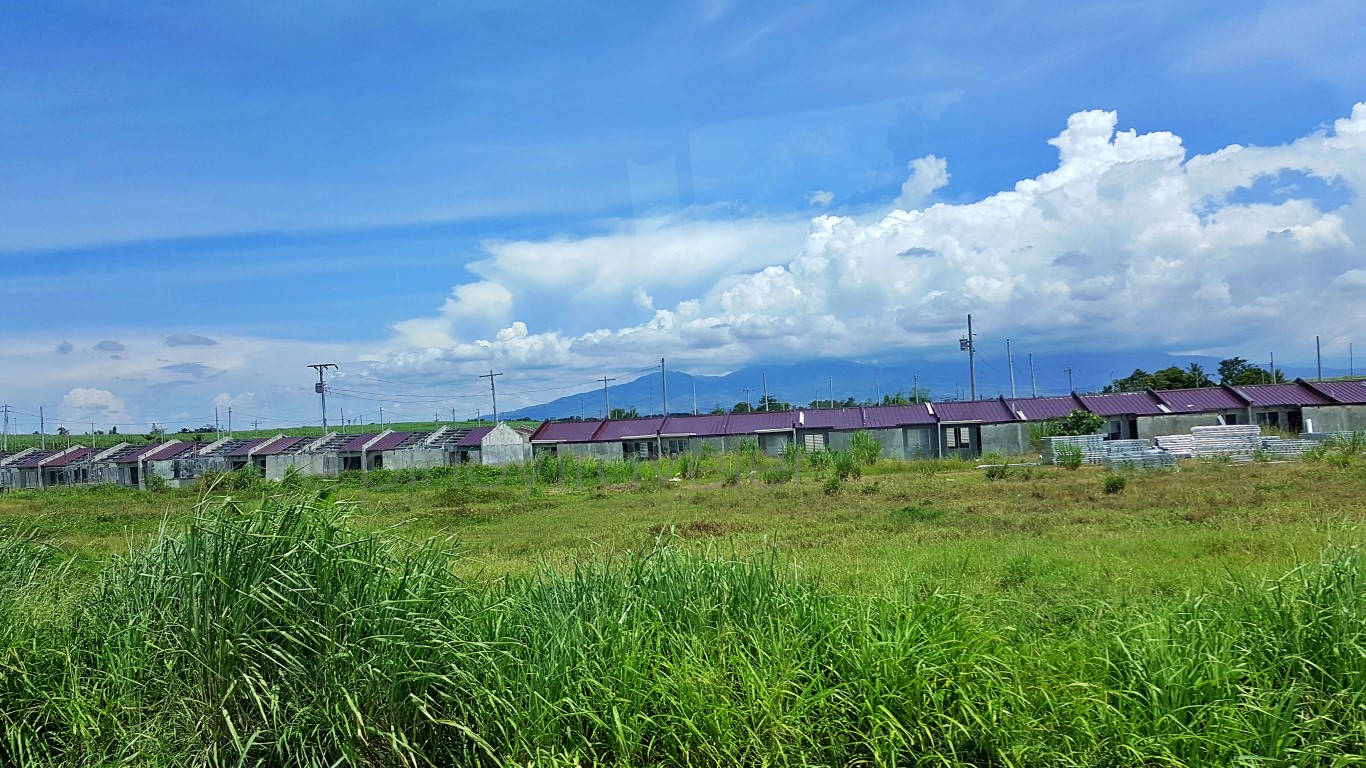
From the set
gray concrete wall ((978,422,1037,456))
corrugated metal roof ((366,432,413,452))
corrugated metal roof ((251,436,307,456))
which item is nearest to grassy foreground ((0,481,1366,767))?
gray concrete wall ((978,422,1037,456))

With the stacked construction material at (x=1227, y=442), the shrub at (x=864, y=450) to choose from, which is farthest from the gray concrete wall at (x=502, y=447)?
the stacked construction material at (x=1227, y=442)

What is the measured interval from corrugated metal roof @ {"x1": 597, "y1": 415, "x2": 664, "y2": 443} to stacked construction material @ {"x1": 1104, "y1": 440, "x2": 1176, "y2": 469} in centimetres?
2350

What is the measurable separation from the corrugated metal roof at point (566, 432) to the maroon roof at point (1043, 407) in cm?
2007

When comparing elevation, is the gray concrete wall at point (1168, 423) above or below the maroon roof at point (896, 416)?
below

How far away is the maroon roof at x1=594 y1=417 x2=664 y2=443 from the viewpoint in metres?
45.5

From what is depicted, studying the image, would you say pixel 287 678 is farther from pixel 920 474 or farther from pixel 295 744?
pixel 920 474

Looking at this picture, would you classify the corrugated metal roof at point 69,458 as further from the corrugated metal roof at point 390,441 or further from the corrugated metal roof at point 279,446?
the corrugated metal roof at point 390,441

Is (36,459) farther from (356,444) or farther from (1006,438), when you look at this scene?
(1006,438)

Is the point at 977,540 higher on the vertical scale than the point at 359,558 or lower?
lower

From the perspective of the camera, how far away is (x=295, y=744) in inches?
168

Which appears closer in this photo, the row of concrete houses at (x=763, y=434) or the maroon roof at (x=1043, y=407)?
the row of concrete houses at (x=763, y=434)

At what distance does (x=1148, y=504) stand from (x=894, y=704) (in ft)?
40.3

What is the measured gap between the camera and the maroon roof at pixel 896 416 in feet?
133

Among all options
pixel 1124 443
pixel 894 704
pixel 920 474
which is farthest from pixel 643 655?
pixel 1124 443
